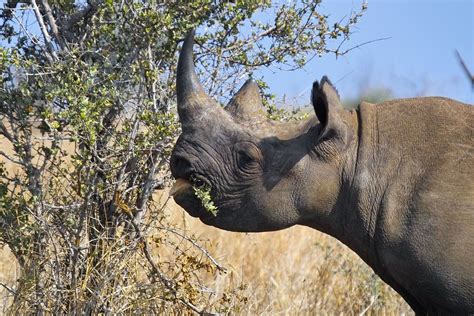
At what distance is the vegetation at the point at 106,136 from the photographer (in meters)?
6.47

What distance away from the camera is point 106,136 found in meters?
6.77

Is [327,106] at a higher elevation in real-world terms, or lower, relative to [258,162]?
higher

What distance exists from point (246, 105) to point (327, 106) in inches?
21.0

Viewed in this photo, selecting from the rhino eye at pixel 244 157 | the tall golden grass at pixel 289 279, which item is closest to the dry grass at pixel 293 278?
the tall golden grass at pixel 289 279

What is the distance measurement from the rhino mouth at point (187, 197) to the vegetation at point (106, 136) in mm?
559

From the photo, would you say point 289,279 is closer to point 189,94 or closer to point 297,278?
point 297,278

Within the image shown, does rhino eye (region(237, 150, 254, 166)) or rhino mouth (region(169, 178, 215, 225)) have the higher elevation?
rhino eye (region(237, 150, 254, 166))

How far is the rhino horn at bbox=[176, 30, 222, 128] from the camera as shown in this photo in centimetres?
588

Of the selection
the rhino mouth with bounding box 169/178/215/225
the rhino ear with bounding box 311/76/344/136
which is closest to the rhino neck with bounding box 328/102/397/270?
the rhino ear with bounding box 311/76/344/136

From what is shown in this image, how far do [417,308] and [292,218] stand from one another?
31.2 inches

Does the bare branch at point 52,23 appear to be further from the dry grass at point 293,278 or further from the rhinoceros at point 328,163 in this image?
the dry grass at point 293,278

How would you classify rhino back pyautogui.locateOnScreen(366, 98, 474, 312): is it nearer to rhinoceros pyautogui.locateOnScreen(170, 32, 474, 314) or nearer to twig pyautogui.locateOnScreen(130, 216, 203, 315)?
rhinoceros pyautogui.locateOnScreen(170, 32, 474, 314)

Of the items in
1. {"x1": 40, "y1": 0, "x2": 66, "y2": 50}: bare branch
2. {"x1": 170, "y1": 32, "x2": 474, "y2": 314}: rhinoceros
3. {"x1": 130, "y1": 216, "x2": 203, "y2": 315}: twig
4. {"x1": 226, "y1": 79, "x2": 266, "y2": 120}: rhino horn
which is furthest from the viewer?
{"x1": 40, "y1": 0, "x2": 66, "y2": 50}: bare branch

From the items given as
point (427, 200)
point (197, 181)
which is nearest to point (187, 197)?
point (197, 181)
